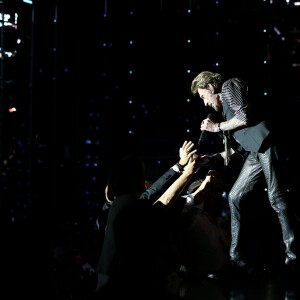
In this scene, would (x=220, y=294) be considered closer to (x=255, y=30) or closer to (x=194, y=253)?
(x=194, y=253)

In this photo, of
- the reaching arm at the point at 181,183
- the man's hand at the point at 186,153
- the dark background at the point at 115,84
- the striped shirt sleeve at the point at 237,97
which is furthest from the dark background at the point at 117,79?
the reaching arm at the point at 181,183

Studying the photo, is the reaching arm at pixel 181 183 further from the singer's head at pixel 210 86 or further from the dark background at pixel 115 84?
the dark background at pixel 115 84

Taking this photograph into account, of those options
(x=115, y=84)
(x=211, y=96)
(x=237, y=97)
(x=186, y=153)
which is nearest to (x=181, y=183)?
(x=186, y=153)

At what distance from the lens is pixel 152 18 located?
21.0 ft

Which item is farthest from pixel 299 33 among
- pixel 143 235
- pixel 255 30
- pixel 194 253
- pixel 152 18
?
pixel 143 235

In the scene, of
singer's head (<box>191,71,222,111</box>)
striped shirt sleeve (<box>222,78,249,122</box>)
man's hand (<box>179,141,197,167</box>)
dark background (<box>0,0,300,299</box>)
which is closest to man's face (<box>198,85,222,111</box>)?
singer's head (<box>191,71,222,111</box>)

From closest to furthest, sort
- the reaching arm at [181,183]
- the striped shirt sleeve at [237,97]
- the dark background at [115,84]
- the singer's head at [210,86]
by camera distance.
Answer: the reaching arm at [181,183], the striped shirt sleeve at [237,97], the singer's head at [210,86], the dark background at [115,84]

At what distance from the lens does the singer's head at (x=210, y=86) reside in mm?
3971

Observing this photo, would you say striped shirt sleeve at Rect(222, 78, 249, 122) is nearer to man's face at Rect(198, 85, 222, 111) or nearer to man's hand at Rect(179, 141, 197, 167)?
man's face at Rect(198, 85, 222, 111)

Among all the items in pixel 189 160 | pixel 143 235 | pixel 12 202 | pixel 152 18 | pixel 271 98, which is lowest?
pixel 12 202

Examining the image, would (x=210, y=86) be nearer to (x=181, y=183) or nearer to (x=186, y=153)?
(x=186, y=153)

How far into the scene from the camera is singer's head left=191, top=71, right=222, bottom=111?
397 cm

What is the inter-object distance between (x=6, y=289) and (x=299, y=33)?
14.2 feet

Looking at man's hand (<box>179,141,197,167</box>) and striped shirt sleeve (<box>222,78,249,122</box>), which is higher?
striped shirt sleeve (<box>222,78,249,122</box>)
